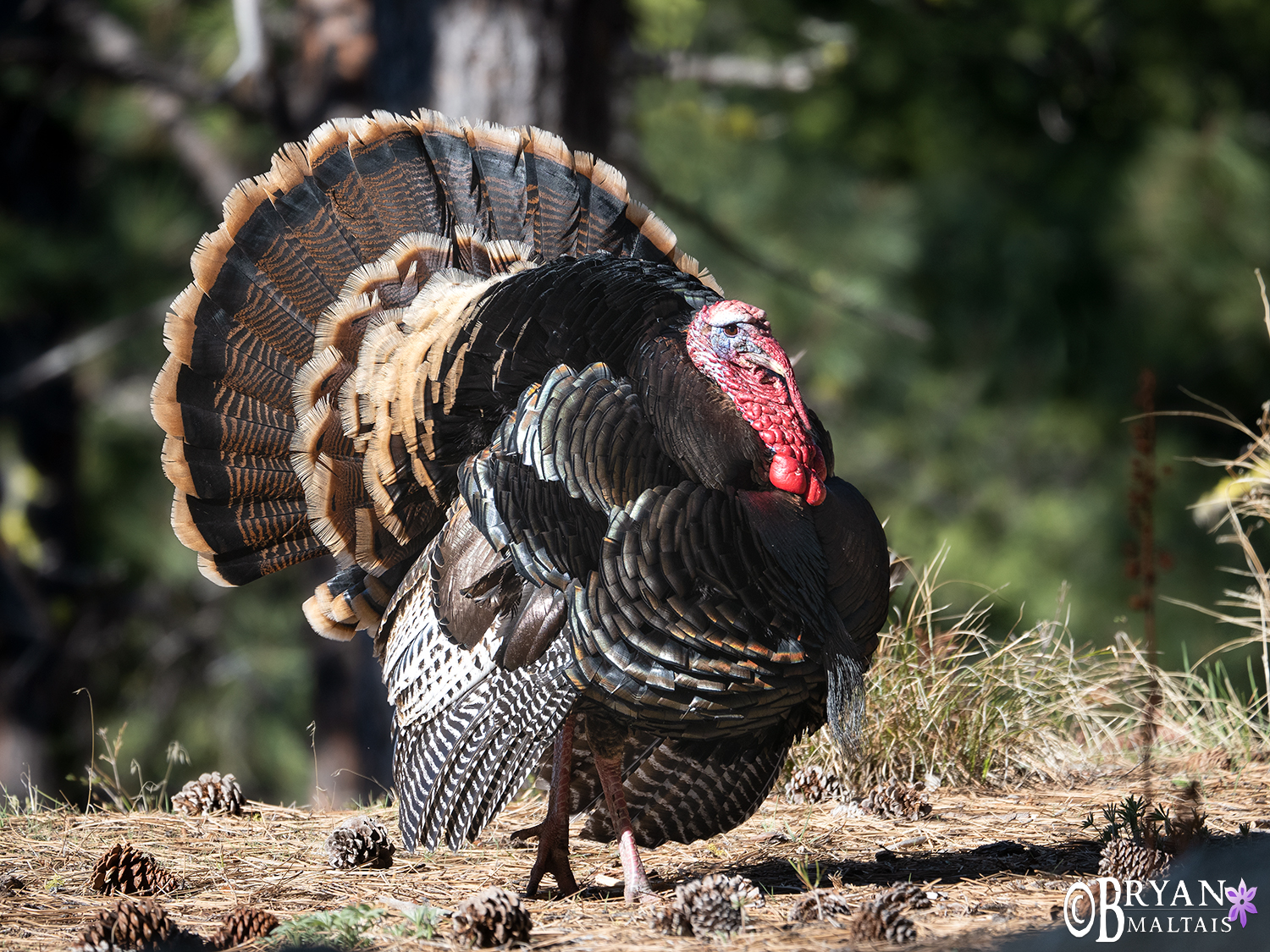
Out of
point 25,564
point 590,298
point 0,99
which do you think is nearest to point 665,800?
point 590,298

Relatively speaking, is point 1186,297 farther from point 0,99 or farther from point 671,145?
point 0,99

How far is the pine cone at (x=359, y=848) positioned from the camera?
10.2 ft

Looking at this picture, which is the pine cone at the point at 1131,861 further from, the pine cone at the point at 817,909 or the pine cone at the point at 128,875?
the pine cone at the point at 128,875

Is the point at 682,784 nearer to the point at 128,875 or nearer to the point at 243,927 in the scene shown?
the point at 243,927

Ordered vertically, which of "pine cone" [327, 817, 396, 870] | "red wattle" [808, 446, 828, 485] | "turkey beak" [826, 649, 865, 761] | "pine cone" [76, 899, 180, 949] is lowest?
"pine cone" [76, 899, 180, 949]

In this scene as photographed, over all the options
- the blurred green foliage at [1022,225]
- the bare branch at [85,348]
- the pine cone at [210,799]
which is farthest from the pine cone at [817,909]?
the blurred green foliage at [1022,225]

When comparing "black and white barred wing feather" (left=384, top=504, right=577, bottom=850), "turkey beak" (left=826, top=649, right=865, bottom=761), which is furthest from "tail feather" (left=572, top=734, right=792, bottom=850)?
"black and white barred wing feather" (left=384, top=504, right=577, bottom=850)

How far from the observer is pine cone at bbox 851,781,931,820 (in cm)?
341

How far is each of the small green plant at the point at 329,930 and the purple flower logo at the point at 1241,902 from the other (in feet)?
5.08

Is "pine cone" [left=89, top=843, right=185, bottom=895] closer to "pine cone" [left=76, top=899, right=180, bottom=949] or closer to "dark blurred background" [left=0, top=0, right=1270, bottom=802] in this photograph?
"pine cone" [left=76, top=899, right=180, bottom=949]

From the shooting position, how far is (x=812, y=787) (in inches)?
145

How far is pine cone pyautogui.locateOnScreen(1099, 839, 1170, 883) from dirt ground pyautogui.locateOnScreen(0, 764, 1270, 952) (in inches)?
4.5

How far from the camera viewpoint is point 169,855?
10.5ft

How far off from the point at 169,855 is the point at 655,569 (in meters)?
1.59
